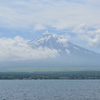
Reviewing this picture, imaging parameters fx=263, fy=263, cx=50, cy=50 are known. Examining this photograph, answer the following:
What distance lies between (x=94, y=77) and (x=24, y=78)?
2668 centimetres

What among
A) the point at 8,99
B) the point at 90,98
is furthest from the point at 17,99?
the point at 90,98

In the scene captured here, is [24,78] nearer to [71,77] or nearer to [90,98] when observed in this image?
[71,77]

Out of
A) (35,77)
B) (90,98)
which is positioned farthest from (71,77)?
(90,98)

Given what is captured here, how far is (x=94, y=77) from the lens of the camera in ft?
327

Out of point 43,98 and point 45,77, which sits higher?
point 45,77

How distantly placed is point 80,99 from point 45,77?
66.3 m

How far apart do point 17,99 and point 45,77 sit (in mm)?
65638

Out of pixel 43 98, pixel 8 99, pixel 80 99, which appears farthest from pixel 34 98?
pixel 80 99

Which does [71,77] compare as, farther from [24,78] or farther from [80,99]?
[80,99]

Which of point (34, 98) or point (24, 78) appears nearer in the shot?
point (34, 98)

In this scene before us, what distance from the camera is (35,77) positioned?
101125 millimetres

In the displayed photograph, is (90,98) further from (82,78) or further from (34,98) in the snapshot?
(82,78)

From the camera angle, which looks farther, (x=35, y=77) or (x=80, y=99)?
(x=35, y=77)

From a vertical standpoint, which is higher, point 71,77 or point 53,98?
point 71,77
